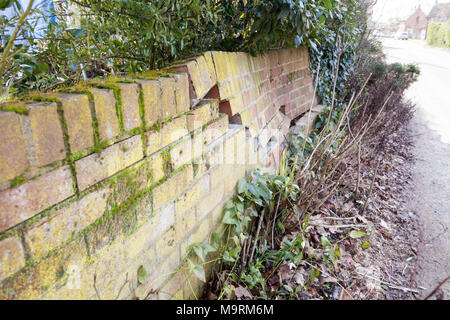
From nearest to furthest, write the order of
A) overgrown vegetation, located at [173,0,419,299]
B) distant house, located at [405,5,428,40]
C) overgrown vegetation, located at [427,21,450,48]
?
overgrown vegetation, located at [173,0,419,299] < overgrown vegetation, located at [427,21,450,48] < distant house, located at [405,5,428,40]

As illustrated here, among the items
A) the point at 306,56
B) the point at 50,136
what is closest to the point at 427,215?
the point at 306,56

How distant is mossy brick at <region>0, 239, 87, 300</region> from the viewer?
2.75 feet

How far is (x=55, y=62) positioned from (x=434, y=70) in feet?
59.3

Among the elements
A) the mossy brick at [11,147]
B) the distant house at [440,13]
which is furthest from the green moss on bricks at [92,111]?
the distant house at [440,13]

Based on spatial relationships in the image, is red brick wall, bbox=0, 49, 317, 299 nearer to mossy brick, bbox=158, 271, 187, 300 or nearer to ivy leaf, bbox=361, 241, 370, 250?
mossy brick, bbox=158, 271, 187, 300

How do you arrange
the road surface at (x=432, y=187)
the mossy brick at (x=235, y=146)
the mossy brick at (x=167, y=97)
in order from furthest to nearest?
the road surface at (x=432, y=187), the mossy brick at (x=235, y=146), the mossy brick at (x=167, y=97)

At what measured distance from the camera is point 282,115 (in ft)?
10.9

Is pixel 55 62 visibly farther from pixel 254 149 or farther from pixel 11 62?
pixel 254 149

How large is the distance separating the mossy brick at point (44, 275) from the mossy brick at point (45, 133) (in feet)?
1.01

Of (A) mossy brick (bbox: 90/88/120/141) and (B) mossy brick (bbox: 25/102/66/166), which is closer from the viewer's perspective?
(B) mossy brick (bbox: 25/102/66/166)

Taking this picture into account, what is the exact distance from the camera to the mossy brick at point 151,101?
126 centimetres

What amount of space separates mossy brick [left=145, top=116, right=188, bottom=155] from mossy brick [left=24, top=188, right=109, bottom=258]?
0.30 m

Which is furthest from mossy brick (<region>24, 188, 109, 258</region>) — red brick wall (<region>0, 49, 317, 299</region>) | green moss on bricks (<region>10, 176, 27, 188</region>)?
green moss on bricks (<region>10, 176, 27, 188</region>)

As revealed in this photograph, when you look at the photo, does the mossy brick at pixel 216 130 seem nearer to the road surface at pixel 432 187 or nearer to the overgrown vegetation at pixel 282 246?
the overgrown vegetation at pixel 282 246
